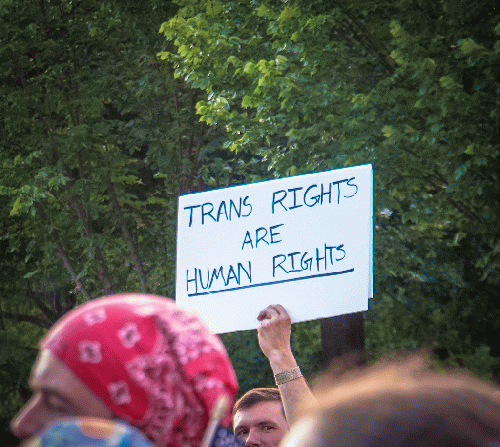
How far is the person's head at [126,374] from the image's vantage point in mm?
953

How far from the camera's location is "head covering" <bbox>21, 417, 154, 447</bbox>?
791 mm

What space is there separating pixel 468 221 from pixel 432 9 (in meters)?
2.47

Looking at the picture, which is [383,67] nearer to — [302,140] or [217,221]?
[302,140]

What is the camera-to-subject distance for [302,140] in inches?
371

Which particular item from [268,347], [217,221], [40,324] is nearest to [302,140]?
[217,221]

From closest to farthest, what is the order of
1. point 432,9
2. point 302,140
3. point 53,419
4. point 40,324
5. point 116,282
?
1. point 53,419
2. point 432,9
3. point 302,140
4. point 116,282
5. point 40,324

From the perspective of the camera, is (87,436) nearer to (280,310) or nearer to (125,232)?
(280,310)

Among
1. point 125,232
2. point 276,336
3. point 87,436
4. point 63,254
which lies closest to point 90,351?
point 87,436

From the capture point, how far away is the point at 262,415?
10.3 ft

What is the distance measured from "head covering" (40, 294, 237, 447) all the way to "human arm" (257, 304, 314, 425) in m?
1.05

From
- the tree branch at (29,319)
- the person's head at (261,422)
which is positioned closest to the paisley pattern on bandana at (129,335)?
the person's head at (261,422)

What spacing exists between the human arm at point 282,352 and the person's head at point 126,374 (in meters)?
1.07

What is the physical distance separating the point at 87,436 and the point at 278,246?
8.19ft

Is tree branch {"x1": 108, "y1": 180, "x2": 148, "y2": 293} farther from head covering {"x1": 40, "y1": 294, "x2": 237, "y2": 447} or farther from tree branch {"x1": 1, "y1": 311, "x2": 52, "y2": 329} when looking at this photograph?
head covering {"x1": 40, "y1": 294, "x2": 237, "y2": 447}
